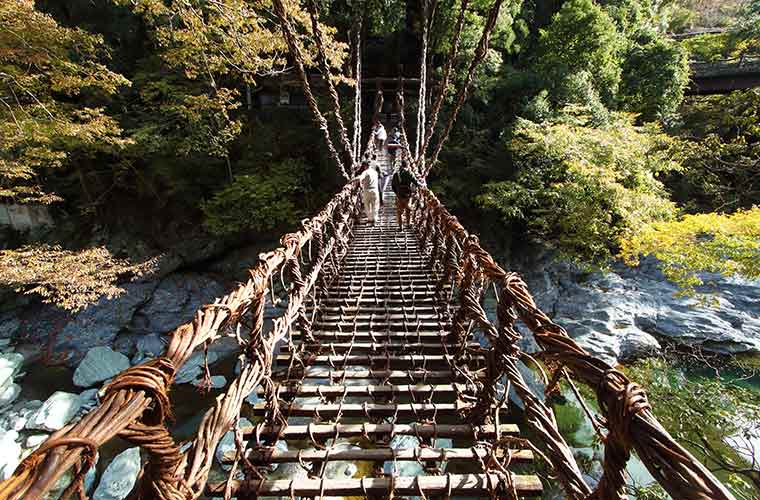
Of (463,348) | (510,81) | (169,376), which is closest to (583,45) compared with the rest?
(510,81)

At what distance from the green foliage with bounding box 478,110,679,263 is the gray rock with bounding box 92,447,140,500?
6.86 m

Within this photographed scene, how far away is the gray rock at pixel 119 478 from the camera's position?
12.3 ft

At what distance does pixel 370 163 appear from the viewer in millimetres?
4426

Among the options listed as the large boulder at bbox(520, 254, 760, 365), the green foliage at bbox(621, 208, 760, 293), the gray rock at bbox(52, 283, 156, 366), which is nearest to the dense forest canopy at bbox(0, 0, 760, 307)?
the green foliage at bbox(621, 208, 760, 293)

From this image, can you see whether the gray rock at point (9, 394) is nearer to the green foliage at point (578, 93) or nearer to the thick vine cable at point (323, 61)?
the thick vine cable at point (323, 61)

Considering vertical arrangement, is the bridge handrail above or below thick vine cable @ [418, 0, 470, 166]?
below

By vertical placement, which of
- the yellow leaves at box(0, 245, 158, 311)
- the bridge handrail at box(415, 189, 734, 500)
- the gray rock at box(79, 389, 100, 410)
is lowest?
the gray rock at box(79, 389, 100, 410)

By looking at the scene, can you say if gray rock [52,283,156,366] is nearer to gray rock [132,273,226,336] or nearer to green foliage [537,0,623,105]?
gray rock [132,273,226,336]

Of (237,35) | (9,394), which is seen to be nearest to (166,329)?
A: (9,394)

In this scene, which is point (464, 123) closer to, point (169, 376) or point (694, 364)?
point (694, 364)

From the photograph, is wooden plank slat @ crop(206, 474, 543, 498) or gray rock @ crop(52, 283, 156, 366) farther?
gray rock @ crop(52, 283, 156, 366)

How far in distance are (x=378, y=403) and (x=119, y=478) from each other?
463 cm

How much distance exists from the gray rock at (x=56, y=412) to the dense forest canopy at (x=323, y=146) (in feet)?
5.42

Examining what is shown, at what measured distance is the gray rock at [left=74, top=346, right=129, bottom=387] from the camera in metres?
5.63
